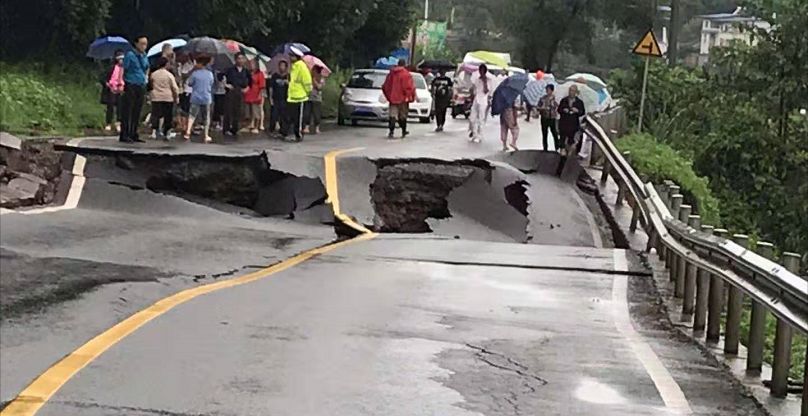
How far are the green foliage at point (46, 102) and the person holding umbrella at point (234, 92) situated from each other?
8.12 ft

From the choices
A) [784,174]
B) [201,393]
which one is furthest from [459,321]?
[784,174]

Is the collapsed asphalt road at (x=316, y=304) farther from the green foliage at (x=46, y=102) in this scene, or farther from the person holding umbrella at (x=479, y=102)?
the person holding umbrella at (x=479, y=102)

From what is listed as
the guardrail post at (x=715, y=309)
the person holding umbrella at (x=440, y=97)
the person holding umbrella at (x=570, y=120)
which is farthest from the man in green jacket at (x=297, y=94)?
the guardrail post at (x=715, y=309)

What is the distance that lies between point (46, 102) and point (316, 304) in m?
14.4

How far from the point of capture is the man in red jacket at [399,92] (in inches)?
1063

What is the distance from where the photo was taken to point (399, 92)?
27203 millimetres

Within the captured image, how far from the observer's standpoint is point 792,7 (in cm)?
3128

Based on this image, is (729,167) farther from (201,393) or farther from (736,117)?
(201,393)

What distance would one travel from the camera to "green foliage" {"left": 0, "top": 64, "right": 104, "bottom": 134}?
70.4 ft

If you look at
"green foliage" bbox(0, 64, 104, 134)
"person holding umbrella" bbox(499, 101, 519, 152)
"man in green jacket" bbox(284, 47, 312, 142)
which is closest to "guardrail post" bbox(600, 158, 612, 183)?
"person holding umbrella" bbox(499, 101, 519, 152)

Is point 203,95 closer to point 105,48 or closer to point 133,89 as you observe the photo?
point 133,89

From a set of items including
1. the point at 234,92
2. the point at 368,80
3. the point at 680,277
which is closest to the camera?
the point at 680,277

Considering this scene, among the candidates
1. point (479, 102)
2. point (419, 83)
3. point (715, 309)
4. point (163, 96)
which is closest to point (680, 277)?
point (715, 309)

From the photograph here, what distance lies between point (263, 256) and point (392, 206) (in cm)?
707
